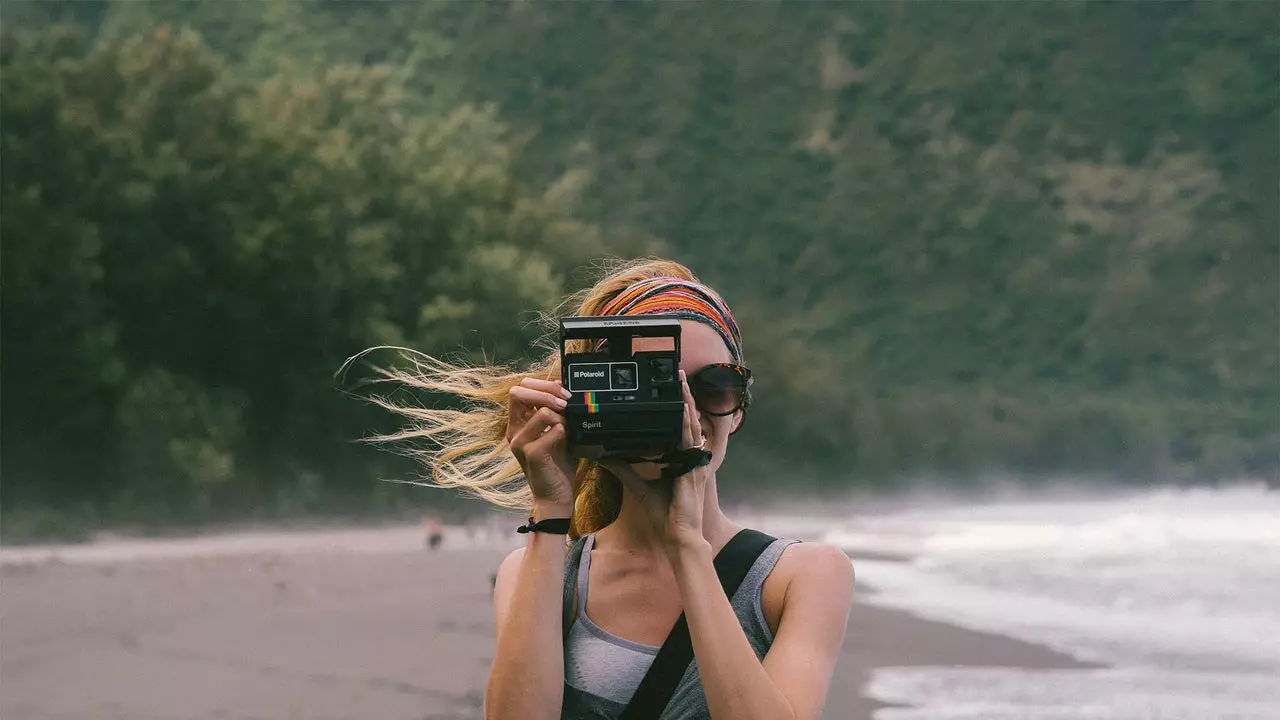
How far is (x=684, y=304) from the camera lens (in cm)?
228

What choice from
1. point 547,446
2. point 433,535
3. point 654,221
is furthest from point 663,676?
point 654,221

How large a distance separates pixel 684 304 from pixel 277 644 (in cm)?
1443

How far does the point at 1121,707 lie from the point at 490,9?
80.3m

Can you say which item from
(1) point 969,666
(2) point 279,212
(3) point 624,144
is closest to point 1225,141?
(3) point 624,144

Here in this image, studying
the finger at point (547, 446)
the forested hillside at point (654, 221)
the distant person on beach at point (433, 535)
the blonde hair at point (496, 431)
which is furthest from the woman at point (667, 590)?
the forested hillside at point (654, 221)

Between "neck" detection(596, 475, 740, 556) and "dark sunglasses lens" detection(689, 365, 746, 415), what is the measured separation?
0.33 ft

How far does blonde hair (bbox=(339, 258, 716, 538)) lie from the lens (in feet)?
8.10

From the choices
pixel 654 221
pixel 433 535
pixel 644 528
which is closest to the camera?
pixel 644 528

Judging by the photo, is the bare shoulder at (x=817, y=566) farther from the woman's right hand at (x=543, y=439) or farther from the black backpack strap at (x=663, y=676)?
the woman's right hand at (x=543, y=439)

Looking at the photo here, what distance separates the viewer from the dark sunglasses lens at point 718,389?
2191mm

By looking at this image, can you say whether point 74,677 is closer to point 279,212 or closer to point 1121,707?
point 1121,707

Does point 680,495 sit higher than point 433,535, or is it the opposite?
point 433,535

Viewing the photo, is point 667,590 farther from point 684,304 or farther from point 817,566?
point 684,304

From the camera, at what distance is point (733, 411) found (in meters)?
2.20
